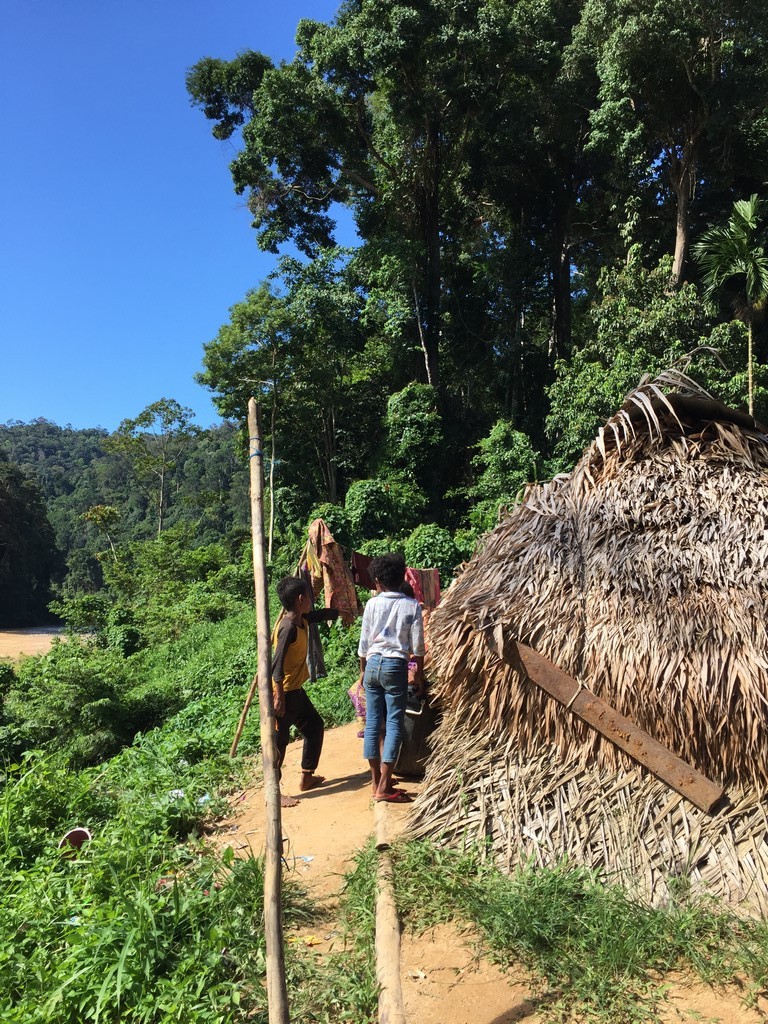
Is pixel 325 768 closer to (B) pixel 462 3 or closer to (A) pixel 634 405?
(A) pixel 634 405

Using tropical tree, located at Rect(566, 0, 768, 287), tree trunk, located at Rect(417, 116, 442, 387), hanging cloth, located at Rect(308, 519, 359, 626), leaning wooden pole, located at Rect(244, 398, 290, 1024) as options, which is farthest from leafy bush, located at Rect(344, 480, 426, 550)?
leaning wooden pole, located at Rect(244, 398, 290, 1024)

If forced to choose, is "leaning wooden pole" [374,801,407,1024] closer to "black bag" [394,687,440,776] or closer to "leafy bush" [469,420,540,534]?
"black bag" [394,687,440,776]

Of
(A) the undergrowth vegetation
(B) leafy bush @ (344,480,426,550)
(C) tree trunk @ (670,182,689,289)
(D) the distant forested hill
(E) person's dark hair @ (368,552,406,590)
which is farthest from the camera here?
(D) the distant forested hill

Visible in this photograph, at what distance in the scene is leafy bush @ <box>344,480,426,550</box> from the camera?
1575 cm

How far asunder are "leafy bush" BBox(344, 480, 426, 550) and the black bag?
10.8 meters

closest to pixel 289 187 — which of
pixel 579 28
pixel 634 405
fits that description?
pixel 579 28

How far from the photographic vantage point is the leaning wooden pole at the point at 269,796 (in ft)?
7.68

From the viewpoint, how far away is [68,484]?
262 feet

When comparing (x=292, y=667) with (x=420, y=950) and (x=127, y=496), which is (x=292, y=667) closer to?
(x=420, y=950)

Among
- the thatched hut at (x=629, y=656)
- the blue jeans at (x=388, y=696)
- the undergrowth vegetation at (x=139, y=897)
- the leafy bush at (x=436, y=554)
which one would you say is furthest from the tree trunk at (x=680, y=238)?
the blue jeans at (x=388, y=696)

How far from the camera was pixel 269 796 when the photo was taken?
2.54m

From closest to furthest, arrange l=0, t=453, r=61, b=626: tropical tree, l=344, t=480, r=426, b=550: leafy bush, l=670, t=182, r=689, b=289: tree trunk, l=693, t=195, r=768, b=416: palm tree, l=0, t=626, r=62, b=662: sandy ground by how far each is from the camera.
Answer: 1. l=693, t=195, r=768, b=416: palm tree
2. l=670, t=182, r=689, b=289: tree trunk
3. l=344, t=480, r=426, b=550: leafy bush
4. l=0, t=626, r=62, b=662: sandy ground
5. l=0, t=453, r=61, b=626: tropical tree

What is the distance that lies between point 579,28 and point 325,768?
57.2 feet

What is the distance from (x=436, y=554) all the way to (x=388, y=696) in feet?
27.2
